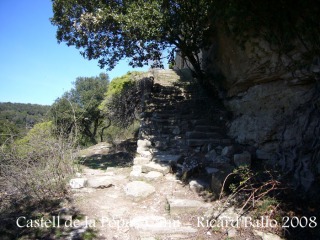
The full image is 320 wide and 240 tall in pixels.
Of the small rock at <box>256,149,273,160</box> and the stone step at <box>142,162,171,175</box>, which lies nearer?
the small rock at <box>256,149,273,160</box>

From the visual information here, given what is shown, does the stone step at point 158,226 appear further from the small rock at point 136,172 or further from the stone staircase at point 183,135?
the small rock at point 136,172

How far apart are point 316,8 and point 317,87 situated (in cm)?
121

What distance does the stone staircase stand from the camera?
513 cm

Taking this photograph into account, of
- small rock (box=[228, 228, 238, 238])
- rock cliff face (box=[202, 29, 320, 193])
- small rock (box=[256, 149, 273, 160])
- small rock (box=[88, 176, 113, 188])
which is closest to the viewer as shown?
small rock (box=[228, 228, 238, 238])

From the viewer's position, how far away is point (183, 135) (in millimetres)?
6883

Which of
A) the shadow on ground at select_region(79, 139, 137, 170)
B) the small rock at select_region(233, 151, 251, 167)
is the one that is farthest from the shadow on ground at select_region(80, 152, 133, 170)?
the small rock at select_region(233, 151, 251, 167)

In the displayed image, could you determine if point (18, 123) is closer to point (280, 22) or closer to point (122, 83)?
point (122, 83)

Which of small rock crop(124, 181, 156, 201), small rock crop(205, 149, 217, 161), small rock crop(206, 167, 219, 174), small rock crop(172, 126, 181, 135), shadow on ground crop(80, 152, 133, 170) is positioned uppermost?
small rock crop(172, 126, 181, 135)

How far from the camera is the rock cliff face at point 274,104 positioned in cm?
390

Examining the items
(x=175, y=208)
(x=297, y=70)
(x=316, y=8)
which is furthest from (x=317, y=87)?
(x=175, y=208)

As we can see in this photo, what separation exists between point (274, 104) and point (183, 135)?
2.50m

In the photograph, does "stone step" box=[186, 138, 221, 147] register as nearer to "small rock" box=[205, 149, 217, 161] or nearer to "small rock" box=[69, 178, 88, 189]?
"small rock" box=[205, 149, 217, 161]

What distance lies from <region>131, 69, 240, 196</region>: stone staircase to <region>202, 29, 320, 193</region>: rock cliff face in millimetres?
570

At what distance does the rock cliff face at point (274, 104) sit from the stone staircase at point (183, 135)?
0.57 meters
